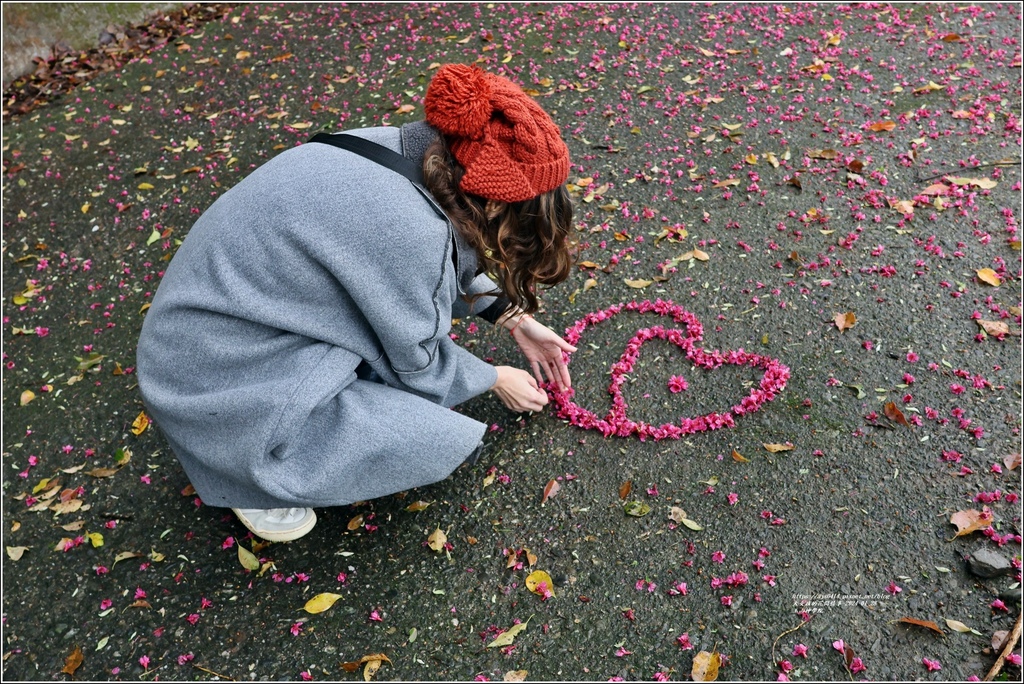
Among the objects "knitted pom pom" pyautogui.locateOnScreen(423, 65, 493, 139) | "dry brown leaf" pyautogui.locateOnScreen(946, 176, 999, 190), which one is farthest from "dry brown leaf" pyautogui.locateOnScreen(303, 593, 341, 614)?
"dry brown leaf" pyautogui.locateOnScreen(946, 176, 999, 190)

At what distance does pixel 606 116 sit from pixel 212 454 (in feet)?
11.9

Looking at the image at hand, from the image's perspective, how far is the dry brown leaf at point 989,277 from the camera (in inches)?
137

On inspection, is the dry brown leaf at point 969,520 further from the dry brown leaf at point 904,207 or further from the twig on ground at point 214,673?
the twig on ground at point 214,673

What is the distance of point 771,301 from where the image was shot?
3512mm

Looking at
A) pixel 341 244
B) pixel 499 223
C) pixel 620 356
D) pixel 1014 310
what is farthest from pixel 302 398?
pixel 1014 310

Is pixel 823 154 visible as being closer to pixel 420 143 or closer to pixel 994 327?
pixel 994 327

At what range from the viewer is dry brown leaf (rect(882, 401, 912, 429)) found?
9.44 feet

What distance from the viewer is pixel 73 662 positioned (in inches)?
98.6

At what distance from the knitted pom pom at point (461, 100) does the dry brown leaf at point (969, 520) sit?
207 centimetres

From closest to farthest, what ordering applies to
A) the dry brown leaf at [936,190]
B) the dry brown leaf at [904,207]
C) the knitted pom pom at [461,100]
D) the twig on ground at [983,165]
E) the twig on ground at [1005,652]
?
the knitted pom pom at [461,100] → the twig on ground at [1005,652] → the dry brown leaf at [904,207] → the dry brown leaf at [936,190] → the twig on ground at [983,165]

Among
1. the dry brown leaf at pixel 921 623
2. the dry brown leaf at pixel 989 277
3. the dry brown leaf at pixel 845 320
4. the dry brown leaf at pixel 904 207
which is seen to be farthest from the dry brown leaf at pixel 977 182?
the dry brown leaf at pixel 921 623

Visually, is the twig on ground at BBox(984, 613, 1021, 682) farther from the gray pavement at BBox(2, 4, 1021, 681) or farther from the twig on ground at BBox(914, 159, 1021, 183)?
the twig on ground at BBox(914, 159, 1021, 183)

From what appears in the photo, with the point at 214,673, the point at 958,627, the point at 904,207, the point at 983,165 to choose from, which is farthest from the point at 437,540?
the point at 983,165

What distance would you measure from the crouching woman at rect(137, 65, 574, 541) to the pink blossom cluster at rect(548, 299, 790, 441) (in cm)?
75
